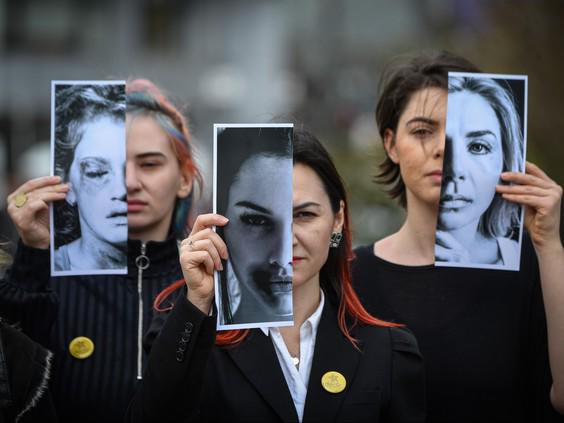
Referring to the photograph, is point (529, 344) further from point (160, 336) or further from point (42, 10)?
point (42, 10)

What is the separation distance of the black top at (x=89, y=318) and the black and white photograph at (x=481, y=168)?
1.00 metres

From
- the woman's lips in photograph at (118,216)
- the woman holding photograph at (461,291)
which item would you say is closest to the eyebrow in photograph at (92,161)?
the woman's lips in photograph at (118,216)

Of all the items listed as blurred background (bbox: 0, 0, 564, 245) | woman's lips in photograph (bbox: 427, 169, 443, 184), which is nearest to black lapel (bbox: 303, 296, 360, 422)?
woman's lips in photograph (bbox: 427, 169, 443, 184)

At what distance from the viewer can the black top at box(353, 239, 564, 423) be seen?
3076 mm

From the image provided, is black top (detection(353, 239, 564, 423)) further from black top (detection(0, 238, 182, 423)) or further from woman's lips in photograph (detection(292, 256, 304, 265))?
black top (detection(0, 238, 182, 423))

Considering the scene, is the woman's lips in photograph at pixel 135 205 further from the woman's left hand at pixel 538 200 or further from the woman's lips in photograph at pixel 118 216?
the woman's left hand at pixel 538 200

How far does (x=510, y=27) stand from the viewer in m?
8.98

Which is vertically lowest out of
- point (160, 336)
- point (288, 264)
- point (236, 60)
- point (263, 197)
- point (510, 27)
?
point (160, 336)

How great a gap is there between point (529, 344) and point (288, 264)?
100 cm

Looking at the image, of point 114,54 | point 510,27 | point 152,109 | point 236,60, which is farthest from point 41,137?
point 152,109

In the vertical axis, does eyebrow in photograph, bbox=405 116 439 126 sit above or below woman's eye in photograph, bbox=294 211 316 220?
above

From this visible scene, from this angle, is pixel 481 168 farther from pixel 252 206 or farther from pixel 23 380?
pixel 23 380

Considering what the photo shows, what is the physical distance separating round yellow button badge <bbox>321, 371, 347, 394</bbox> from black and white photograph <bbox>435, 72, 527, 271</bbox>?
539mm

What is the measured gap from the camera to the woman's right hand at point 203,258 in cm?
247
